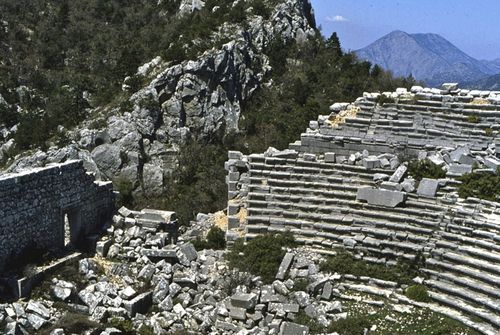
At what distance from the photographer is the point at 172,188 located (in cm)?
3972

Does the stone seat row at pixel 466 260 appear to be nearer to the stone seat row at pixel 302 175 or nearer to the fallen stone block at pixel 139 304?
the stone seat row at pixel 302 175

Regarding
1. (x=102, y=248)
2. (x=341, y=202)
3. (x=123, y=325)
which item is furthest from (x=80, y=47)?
(x=123, y=325)

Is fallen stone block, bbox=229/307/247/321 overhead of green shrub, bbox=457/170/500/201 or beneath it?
beneath

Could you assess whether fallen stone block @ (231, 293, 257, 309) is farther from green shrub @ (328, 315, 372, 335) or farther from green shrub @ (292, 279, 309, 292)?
green shrub @ (328, 315, 372, 335)

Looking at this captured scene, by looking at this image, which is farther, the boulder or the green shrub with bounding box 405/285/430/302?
the boulder

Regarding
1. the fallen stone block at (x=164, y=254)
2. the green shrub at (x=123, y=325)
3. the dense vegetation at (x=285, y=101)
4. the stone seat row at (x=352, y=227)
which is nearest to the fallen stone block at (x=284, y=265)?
the stone seat row at (x=352, y=227)

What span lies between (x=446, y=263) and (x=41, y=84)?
38209 millimetres

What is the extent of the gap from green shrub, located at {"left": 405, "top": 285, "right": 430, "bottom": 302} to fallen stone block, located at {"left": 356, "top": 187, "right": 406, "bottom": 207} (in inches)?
118

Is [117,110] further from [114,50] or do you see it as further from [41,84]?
[114,50]

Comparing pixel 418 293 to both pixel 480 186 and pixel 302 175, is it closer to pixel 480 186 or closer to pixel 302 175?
pixel 480 186

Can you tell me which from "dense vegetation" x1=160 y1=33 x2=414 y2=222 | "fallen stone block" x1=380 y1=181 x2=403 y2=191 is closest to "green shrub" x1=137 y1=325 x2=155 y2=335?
"fallen stone block" x1=380 y1=181 x2=403 y2=191

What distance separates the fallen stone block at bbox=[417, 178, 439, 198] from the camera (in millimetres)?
18062

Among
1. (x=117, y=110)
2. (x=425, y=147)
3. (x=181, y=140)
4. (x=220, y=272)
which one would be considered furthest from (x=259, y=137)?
(x=220, y=272)

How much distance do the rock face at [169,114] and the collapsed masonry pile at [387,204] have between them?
19.9 meters
